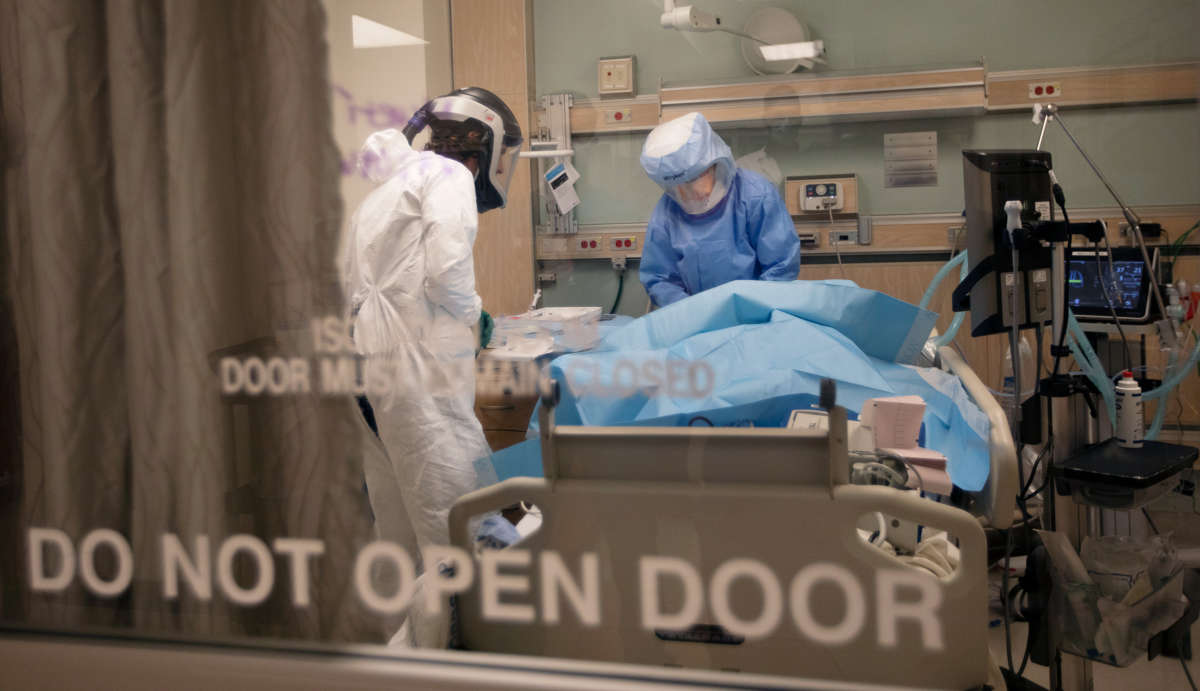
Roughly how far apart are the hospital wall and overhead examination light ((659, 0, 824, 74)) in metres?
0.04

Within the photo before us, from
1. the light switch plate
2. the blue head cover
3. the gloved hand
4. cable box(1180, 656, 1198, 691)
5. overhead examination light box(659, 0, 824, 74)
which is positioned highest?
overhead examination light box(659, 0, 824, 74)

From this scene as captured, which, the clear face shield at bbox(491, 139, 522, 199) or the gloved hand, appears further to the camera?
the clear face shield at bbox(491, 139, 522, 199)

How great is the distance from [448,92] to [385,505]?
1238mm

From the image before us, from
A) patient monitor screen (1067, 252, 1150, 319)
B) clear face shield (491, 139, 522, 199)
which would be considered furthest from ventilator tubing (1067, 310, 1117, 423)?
clear face shield (491, 139, 522, 199)

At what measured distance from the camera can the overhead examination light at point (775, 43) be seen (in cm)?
317

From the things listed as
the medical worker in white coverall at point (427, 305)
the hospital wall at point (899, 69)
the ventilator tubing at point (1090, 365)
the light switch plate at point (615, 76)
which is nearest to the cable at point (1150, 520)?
the ventilator tubing at point (1090, 365)

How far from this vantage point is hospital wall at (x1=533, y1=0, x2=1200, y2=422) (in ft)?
8.85

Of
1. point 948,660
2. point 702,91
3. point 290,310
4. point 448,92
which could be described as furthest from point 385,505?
point 702,91

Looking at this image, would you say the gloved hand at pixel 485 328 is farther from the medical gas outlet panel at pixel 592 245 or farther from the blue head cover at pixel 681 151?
the medical gas outlet panel at pixel 592 245

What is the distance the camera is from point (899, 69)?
3.07m

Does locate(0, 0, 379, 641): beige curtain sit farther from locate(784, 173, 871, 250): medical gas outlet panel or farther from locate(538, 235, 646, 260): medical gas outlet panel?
locate(784, 173, 871, 250): medical gas outlet panel

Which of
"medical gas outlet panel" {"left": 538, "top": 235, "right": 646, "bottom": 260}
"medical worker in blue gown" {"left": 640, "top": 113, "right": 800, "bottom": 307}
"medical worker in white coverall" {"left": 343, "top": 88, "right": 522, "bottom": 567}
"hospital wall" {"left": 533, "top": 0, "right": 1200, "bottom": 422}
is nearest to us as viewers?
"medical worker in white coverall" {"left": 343, "top": 88, "right": 522, "bottom": 567}

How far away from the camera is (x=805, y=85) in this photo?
321 cm

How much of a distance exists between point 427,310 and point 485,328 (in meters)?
0.16
